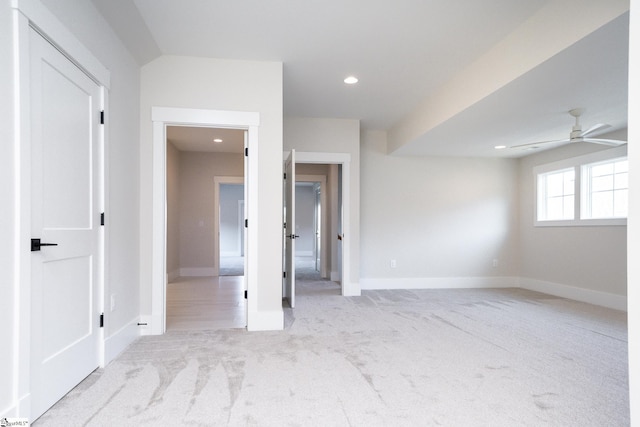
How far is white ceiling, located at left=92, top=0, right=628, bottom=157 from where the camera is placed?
2.71 m

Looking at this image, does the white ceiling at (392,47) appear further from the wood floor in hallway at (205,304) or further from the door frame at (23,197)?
the wood floor in hallway at (205,304)

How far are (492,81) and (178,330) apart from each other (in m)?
3.61

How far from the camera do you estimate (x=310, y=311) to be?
4391 mm

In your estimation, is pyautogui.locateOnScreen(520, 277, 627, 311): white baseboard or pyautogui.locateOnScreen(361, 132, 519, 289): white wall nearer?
pyautogui.locateOnScreen(520, 277, 627, 311): white baseboard

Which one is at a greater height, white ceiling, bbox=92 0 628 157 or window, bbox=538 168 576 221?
white ceiling, bbox=92 0 628 157

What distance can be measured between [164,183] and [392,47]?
7.96 feet

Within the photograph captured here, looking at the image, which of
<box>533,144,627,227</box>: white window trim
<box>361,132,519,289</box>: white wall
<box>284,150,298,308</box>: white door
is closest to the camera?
<box>284,150,298,308</box>: white door

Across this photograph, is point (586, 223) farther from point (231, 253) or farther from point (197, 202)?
point (231, 253)

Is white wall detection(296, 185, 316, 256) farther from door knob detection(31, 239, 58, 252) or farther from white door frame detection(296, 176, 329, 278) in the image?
door knob detection(31, 239, 58, 252)

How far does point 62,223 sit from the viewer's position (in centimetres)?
221

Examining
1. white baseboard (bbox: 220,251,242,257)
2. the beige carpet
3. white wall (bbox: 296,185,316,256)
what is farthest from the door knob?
white wall (bbox: 296,185,316,256)

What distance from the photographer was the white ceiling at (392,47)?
A: 2705 millimetres

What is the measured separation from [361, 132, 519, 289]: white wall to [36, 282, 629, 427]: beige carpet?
2.07 meters

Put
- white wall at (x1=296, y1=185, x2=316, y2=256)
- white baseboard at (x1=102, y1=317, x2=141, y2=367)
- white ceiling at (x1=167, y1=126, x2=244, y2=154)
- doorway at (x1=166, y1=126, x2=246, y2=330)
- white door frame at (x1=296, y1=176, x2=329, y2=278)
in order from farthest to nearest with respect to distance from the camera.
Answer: white wall at (x1=296, y1=185, x2=316, y2=256), white door frame at (x1=296, y1=176, x2=329, y2=278), doorway at (x1=166, y1=126, x2=246, y2=330), white ceiling at (x1=167, y1=126, x2=244, y2=154), white baseboard at (x1=102, y1=317, x2=141, y2=367)
